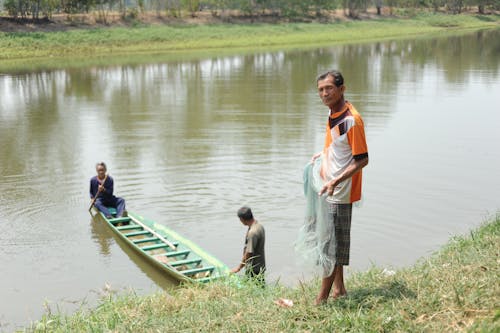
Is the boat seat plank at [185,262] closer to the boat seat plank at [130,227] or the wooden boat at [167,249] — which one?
the wooden boat at [167,249]

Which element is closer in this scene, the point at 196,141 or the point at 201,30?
the point at 196,141

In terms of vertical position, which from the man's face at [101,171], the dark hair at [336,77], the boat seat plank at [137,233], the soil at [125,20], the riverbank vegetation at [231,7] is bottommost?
the boat seat plank at [137,233]

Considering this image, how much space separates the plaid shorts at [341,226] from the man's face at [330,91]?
2.49ft

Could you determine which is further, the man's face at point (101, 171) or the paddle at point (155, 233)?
the man's face at point (101, 171)

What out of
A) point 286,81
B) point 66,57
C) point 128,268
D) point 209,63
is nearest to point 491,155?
point 128,268

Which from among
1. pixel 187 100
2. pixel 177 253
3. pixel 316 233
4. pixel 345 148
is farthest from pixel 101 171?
pixel 187 100

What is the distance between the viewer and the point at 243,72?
30.2 meters

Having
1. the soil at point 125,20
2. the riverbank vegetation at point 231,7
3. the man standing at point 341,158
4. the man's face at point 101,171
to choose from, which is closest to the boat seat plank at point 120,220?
the man's face at point 101,171

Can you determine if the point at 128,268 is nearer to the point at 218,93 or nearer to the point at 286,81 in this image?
the point at 218,93

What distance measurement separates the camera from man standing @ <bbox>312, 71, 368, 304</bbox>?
14.3 ft

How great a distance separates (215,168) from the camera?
12.8 meters

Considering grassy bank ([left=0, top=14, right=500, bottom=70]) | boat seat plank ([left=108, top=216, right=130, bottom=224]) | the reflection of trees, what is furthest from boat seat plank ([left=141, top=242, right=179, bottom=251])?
grassy bank ([left=0, top=14, right=500, bottom=70])

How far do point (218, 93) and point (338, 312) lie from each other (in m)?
19.0

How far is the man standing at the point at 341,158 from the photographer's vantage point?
436cm
